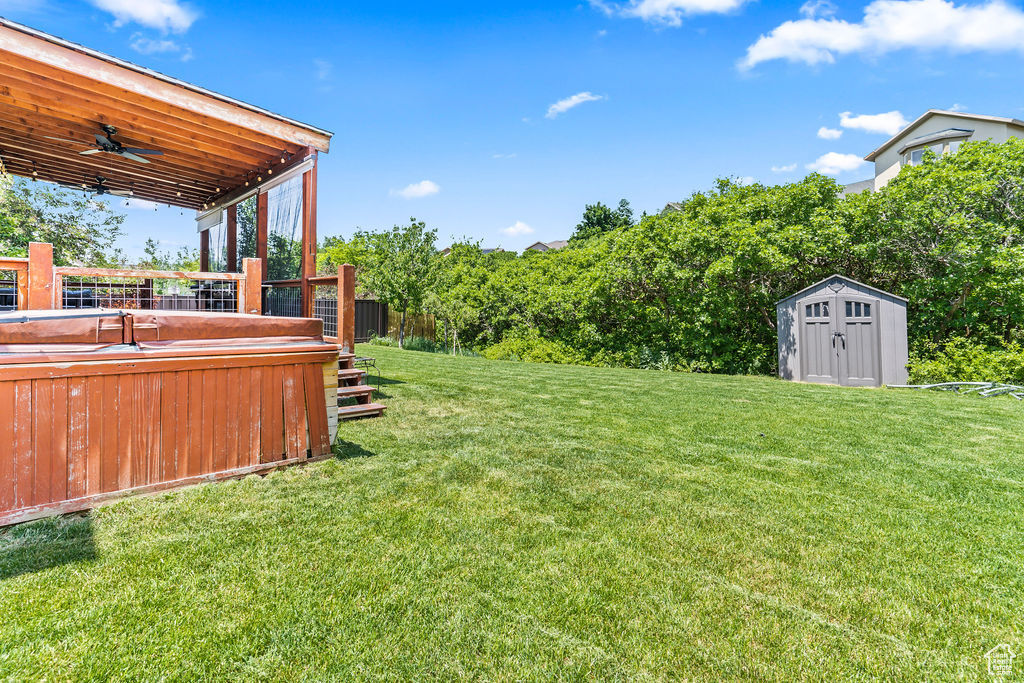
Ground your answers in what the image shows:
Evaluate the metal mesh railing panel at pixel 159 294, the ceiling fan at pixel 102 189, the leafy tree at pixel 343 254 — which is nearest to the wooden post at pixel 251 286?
the metal mesh railing panel at pixel 159 294

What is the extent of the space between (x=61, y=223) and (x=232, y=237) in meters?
7.24

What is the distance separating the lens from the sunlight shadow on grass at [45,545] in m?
1.93

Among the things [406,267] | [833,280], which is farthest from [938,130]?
[406,267]

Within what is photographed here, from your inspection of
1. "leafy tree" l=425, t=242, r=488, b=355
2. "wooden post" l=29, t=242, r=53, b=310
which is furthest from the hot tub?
"leafy tree" l=425, t=242, r=488, b=355

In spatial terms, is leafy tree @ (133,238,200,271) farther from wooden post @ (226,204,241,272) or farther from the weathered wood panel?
the weathered wood panel

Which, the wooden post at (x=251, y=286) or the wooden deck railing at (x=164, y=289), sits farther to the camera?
the wooden post at (x=251, y=286)

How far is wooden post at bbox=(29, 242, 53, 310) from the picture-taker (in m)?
4.05

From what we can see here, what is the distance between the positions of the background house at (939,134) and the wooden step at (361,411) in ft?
76.1

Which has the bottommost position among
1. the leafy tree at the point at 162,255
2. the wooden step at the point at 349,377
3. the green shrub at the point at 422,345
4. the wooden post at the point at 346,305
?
the wooden step at the point at 349,377

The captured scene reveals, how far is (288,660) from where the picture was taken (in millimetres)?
1424

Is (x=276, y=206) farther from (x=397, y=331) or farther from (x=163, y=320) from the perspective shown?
(x=397, y=331)

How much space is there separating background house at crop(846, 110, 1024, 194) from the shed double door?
50.9ft

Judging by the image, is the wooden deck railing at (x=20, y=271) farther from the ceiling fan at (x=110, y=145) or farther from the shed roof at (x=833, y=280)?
the shed roof at (x=833, y=280)

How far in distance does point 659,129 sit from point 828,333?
1100 cm
